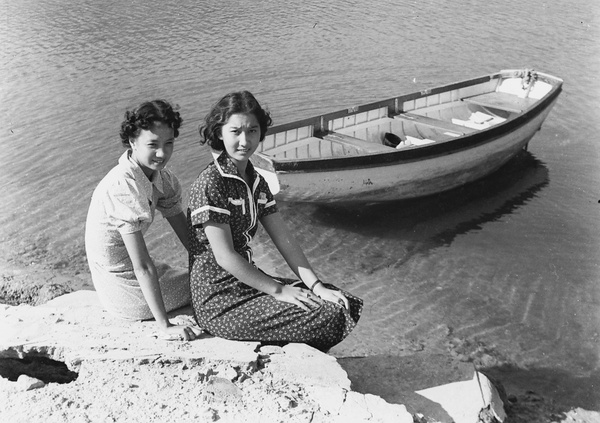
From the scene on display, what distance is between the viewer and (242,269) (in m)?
3.52

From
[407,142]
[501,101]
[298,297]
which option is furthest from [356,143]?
[298,297]

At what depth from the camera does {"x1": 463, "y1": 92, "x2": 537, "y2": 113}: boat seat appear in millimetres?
10586

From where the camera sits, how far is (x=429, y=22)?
16.8m

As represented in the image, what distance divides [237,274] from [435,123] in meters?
6.63

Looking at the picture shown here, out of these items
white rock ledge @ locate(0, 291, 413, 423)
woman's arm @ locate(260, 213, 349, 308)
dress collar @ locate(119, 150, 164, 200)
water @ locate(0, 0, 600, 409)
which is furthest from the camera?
water @ locate(0, 0, 600, 409)

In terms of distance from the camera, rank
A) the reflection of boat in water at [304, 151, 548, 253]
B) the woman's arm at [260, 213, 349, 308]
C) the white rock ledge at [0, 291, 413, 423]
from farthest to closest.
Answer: the reflection of boat in water at [304, 151, 548, 253], the woman's arm at [260, 213, 349, 308], the white rock ledge at [0, 291, 413, 423]

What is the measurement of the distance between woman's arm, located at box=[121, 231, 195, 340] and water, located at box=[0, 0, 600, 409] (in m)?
2.14

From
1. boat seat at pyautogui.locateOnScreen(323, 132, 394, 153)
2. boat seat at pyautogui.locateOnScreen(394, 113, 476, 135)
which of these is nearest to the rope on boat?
boat seat at pyautogui.locateOnScreen(394, 113, 476, 135)

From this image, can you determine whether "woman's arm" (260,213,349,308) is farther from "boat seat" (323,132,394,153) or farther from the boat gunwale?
"boat seat" (323,132,394,153)

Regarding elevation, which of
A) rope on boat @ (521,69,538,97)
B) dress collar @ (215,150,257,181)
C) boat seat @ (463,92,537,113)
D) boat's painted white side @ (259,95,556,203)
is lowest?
boat's painted white side @ (259,95,556,203)

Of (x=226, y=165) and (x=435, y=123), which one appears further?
(x=435, y=123)

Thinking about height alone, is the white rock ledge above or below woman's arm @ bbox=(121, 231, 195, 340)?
below

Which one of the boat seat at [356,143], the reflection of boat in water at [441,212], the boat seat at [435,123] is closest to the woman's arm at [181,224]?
the reflection of boat in water at [441,212]

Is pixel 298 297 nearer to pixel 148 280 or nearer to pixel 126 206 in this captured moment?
pixel 148 280
